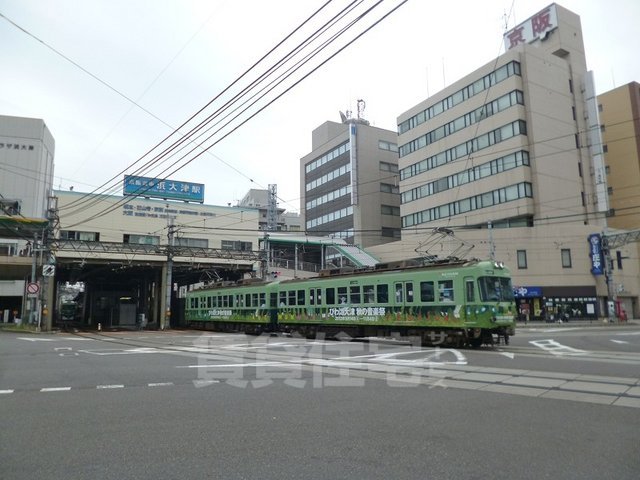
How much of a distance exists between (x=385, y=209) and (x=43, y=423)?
202 ft

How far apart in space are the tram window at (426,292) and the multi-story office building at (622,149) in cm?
4792

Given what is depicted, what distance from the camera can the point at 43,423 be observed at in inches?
239

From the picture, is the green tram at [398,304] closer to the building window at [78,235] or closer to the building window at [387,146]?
the building window at [78,235]

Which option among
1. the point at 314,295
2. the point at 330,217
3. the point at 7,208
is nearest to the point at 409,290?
the point at 314,295

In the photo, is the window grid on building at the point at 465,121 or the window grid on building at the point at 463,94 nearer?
the window grid on building at the point at 465,121

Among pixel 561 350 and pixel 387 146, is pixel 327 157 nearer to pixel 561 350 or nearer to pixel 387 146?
pixel 387 146

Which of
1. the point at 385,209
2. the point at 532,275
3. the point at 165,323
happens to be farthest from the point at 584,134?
the point at 165,323

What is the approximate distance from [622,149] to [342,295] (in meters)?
52.5

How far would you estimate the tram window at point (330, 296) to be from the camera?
901 inches

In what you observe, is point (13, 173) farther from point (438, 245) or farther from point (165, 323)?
point (438, 245)

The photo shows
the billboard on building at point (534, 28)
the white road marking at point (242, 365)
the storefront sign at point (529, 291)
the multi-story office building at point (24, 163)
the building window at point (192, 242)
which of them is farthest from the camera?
the multi-story office building at point (24, 163)

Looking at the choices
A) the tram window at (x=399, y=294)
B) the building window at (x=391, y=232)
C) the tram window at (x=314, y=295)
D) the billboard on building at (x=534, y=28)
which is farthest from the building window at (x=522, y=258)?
the tram window at (x=399, y=294)

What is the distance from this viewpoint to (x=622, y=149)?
59.0m

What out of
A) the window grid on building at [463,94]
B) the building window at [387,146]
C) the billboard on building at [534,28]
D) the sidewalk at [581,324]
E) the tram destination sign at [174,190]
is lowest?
the sidewalk at [581,324]
